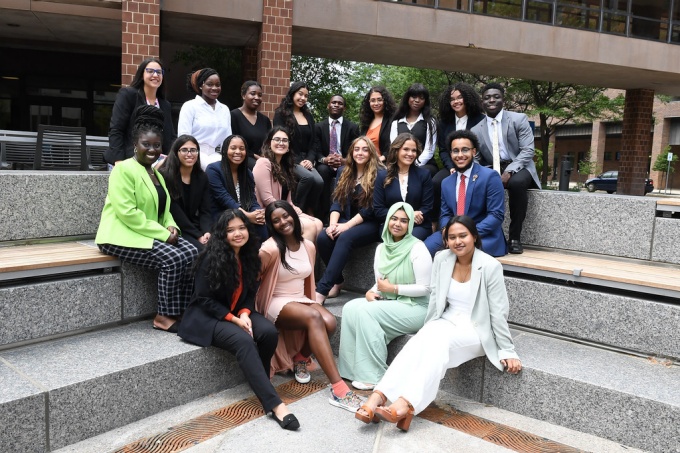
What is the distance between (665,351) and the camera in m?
4.11

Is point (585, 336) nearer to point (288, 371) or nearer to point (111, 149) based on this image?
point (288, 371)

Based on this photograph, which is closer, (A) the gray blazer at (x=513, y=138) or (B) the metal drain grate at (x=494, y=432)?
(B) the metal drain grate at (x=494, y=432)

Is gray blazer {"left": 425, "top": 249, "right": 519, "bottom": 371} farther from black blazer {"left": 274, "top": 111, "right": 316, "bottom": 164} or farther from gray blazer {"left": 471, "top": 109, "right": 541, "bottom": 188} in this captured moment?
black blazer {"left": 274, "top": 111, "right": 316, "bottom": 164}

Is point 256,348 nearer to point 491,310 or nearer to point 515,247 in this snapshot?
point 491,310

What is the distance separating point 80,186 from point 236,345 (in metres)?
2.25

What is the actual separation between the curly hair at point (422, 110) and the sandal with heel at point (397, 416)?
3.21 m

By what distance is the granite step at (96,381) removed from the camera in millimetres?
3166

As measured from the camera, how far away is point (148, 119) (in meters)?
4.83

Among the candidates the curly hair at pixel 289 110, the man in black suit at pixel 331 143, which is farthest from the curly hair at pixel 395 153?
the curly hair at pixel 289 110

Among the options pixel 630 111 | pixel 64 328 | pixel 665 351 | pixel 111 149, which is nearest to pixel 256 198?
pixel 111 149

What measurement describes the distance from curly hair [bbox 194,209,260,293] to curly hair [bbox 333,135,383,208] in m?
1.65

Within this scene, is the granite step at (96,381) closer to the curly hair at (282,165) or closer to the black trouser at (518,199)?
the curly hair at (282,165)

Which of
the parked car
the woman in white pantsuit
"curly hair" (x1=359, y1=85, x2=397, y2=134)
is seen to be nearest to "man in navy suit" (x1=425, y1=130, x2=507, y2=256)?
the woman in white pantsuit

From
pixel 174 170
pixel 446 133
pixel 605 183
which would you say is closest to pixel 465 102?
pixel 446 133
